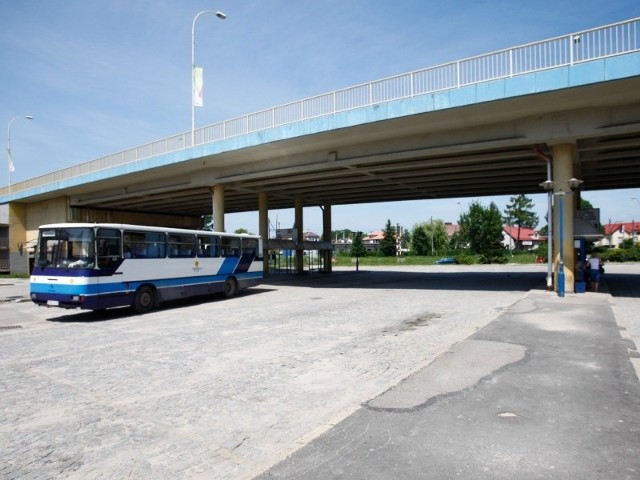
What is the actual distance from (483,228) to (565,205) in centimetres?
5716

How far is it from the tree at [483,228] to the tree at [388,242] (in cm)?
1665

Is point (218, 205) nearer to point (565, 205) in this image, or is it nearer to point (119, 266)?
point (119, 266)

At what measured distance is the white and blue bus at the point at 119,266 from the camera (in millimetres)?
13195

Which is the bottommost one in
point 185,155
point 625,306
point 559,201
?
point 625,306

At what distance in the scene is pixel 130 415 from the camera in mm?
5398

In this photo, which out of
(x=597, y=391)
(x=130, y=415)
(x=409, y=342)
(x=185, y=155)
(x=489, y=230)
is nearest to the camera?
(x=130, y=415)

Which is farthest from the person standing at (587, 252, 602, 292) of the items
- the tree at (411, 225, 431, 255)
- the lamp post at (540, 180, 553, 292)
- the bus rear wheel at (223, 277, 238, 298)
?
the tree at (411, 225, 431, 255)

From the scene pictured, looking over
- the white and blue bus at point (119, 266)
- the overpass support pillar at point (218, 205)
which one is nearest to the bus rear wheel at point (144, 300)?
the white and blue bus at point (119, 266)

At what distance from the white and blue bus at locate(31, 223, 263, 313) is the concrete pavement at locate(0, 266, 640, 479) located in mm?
2082

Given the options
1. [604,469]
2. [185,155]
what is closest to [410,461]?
[604,469]

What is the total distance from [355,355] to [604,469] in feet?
15.7

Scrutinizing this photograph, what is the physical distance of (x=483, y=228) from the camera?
7288cm

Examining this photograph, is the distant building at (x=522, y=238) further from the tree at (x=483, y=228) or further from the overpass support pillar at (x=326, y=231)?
the overpass support pillar at (x=326, y=231)

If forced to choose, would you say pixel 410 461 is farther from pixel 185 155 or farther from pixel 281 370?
pixel 185 155
